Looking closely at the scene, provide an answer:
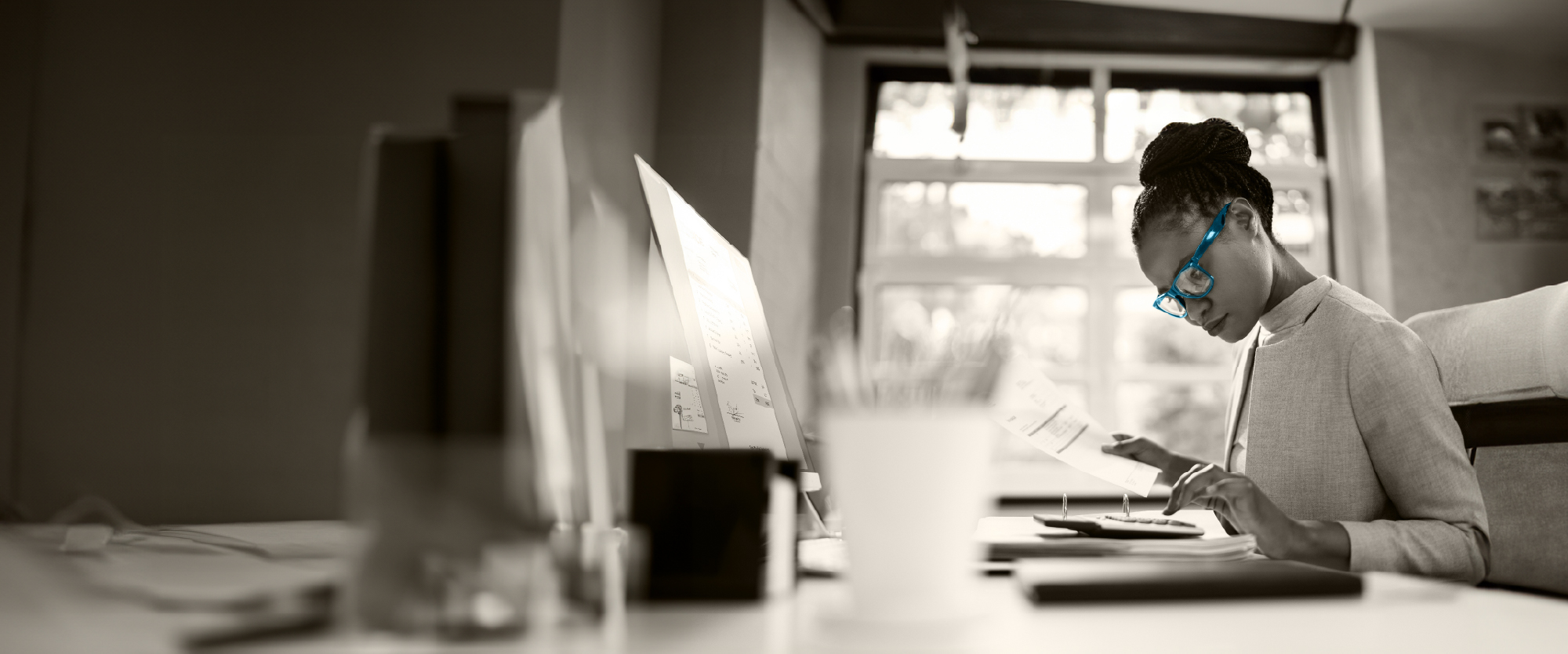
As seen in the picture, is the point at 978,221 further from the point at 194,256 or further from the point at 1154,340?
the point at 194,256

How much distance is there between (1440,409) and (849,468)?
109 cm

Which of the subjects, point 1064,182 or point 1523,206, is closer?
point 1523,206

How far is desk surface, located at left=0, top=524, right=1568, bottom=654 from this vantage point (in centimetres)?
40

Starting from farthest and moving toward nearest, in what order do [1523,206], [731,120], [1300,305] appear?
1. [1523,206]
2. [731,120]
3. [1300,305]

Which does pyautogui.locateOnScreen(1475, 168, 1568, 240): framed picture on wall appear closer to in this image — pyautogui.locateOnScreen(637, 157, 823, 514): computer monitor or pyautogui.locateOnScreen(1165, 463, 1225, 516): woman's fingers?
pyautogui.locateOnScreen(1165, 463, 1225, 516): woman's fingers

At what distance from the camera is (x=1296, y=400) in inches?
50.4

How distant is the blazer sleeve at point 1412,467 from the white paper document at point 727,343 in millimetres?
708

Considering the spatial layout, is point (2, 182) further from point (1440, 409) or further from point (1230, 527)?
Answer: point (1440, 409)

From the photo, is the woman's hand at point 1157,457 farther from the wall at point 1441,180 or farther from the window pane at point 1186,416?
the wall at point 1441,180

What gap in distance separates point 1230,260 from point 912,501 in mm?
1188

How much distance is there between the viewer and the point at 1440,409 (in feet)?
3.75

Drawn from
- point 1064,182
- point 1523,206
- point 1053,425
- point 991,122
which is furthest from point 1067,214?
point 1053,425

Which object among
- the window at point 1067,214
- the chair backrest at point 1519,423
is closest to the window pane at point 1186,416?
the window at point 1067,214

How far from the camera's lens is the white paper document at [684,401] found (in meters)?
0.97
